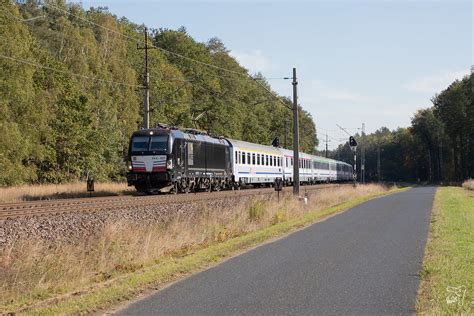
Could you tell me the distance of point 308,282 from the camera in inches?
387

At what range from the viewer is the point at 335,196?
3688cm

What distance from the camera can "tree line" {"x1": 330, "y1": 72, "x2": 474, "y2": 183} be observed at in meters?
102

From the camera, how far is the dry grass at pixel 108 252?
10301mm

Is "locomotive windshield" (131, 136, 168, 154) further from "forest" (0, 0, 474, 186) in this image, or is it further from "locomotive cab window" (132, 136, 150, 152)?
"forest" (0, 0, 474, 186)

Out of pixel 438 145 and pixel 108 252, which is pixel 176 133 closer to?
pixel 108 252

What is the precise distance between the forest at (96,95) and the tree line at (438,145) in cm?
39

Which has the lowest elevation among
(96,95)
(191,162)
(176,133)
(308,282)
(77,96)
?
(308,282)

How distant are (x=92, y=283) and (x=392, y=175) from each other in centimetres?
16921

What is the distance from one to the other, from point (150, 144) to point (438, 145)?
103652 millimetres

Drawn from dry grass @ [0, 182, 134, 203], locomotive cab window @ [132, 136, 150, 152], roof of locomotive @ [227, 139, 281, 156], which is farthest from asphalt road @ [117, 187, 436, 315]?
roof of locomotive @ [227, 139, 281, 156]

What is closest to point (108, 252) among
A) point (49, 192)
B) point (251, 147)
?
point (49, 192)

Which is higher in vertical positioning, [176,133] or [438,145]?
[438,145]

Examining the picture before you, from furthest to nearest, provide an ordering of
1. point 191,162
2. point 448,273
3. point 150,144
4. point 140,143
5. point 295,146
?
point 191,162
point 295,146
point 140,143
point 150,144
point 448,273

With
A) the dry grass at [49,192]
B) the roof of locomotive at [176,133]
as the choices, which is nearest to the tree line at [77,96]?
the dry grass at [49,192]
